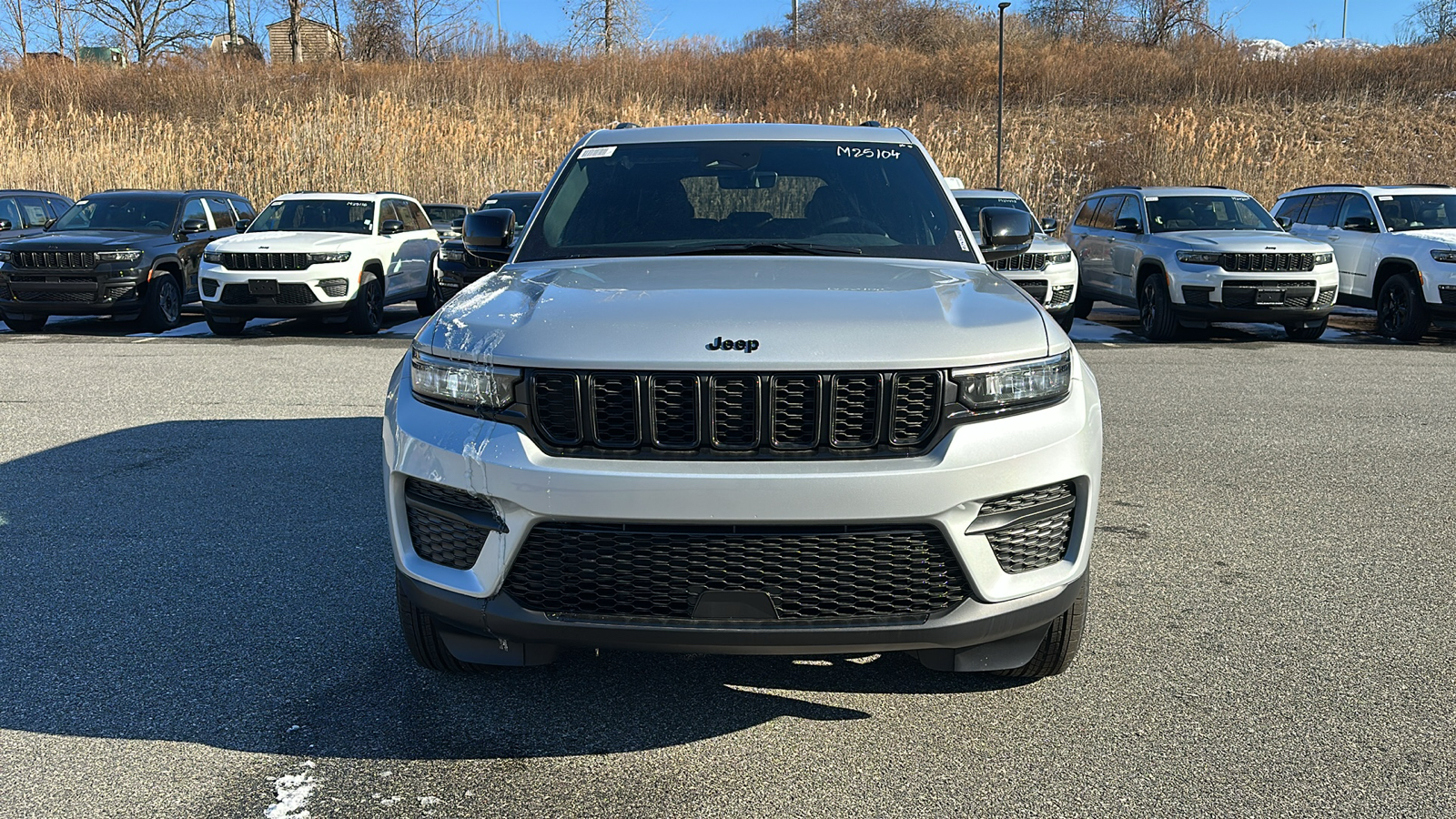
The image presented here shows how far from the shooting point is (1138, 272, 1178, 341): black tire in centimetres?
1323

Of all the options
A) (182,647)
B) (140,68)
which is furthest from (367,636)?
(140,68)

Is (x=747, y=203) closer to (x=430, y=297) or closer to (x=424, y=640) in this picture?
(x=424, y=640)

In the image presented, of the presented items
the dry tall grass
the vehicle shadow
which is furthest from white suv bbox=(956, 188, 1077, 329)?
the dry tall grass

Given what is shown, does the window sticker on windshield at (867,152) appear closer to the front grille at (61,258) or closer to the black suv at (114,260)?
the black suv at (114,260)

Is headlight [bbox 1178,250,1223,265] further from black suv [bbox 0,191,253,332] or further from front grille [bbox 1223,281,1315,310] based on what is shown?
black suv [bbox 0,191,253,332]

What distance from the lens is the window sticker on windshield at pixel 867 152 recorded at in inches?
185

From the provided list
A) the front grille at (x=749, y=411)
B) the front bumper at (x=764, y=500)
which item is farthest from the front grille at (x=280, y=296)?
the front grille at (x=749, y=411)

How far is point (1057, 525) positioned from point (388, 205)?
13540 millimetres

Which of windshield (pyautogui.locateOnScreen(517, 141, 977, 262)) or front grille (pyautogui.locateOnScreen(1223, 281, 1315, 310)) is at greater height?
windshield (pyautogui.locateOnScreen(517, 141, 977, 262))

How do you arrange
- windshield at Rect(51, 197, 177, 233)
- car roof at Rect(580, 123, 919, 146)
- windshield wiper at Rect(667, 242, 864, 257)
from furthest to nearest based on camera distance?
windshield at Rect(51, 197, 177, 233) → car roof at Rect(580, 123, 919, 146) → windshield wiper at Rect(667, 242, 864, 257)

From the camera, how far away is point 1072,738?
3.14 m

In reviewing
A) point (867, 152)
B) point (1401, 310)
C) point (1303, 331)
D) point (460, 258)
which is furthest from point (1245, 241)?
point (867, 152)

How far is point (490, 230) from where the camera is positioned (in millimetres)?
4703

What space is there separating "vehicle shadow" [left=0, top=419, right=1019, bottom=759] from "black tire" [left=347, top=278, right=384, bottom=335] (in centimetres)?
834
